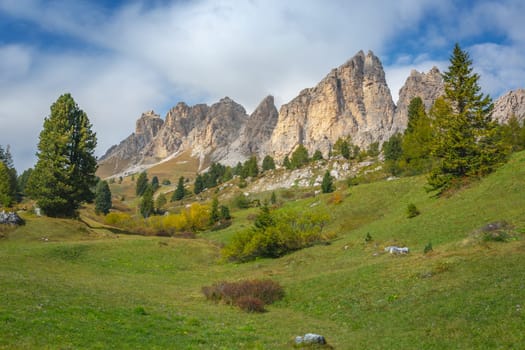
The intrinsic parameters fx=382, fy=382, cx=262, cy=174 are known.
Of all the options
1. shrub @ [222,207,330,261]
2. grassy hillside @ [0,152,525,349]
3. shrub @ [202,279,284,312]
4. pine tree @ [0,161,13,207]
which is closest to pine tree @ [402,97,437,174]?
grassy hillside @ [0,152,525,349]

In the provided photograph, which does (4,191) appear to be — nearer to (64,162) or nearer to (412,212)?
(64,162)

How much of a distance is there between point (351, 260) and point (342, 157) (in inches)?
4962

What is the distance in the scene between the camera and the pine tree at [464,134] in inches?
1722

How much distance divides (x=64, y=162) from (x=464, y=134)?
56.8m

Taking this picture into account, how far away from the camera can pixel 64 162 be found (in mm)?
59781

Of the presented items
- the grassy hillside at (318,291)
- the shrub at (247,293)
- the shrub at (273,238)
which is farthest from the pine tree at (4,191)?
the shrub at (247,293)

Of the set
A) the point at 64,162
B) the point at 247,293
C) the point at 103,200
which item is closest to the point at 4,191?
the point at 64,162

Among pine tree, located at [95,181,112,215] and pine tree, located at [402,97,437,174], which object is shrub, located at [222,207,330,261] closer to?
pine tree, located at [402,97,437,174]

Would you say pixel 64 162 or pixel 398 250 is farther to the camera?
pixel 64 162

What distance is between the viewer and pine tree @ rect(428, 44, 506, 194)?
4375cm

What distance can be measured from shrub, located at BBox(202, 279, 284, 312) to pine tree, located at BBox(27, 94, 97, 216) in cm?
4127

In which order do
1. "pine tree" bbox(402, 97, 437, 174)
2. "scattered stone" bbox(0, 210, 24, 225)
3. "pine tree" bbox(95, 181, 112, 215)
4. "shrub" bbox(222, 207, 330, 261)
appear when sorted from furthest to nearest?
1. "pine tree" bbox(95, 181, 112, 215)
2. "pine tree" bbox(402, 97, 437, 174)
3. "scattered stone" bbox(0, 210, 24, 225)
4. "shrub" bbox(222, 207, 330, 261)

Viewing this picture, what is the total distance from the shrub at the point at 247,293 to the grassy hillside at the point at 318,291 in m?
0.67

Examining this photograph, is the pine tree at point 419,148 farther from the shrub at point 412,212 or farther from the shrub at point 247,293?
the shrub at point 247,293
